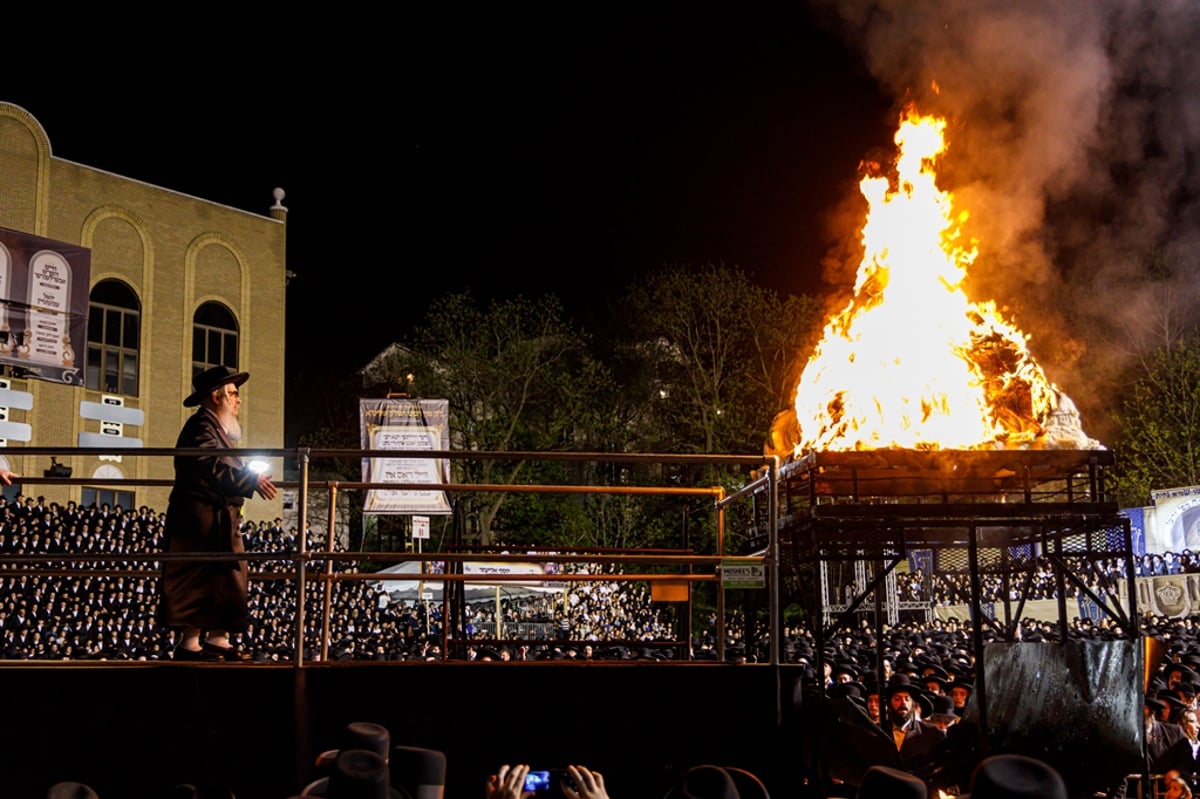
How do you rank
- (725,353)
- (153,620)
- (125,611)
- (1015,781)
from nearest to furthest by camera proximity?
1. (1015,781)
2. (125,611)
3. (153,620)
4. (725,353)

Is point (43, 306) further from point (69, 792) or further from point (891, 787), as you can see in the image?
point (891, 787)

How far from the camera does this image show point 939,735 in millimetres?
9281

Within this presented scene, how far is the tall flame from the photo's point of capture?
31.6ft

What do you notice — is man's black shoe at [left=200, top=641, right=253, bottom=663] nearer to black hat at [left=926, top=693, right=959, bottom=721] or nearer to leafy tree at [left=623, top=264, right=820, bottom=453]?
black hat at [left=926, top=693, right=959, bottom=721]

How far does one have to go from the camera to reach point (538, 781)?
6.36m

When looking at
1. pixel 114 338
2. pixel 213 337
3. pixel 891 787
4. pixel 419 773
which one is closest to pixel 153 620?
pixel 419 773

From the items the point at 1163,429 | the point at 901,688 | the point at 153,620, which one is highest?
the point at 1163,429

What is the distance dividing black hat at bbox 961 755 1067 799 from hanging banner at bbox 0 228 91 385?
27.4 m

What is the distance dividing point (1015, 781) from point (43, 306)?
94.3ft

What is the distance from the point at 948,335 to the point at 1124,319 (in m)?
31.6

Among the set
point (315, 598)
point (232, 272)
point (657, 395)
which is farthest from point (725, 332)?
point (315, 598)

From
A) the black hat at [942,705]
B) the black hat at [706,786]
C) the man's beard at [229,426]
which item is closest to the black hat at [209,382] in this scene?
the man's beard at [229,426]

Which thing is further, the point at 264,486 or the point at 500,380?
the point at 500,380

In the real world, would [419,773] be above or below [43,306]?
below
